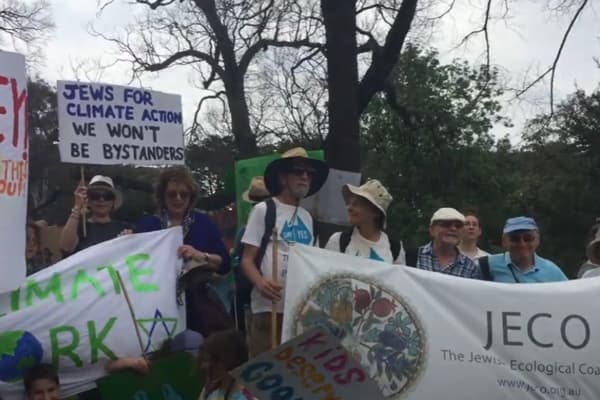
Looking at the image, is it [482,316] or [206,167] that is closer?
[482,316]

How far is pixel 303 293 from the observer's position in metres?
5.01

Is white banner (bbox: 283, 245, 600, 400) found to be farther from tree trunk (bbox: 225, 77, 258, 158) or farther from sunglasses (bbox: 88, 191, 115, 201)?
tree trunk (bbox: 225, 77, 258, 158)

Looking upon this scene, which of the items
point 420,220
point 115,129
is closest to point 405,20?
point 115,129

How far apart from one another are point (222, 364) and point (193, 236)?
1.19m

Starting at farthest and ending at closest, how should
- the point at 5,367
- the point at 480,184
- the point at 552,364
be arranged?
the point at 480,184
the point at 552,364
the point at 5,367

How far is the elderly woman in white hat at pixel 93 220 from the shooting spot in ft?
17.1

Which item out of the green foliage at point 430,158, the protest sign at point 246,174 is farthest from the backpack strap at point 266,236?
the green foliage at point 430,158

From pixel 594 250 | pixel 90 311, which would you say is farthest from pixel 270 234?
pixel 594 250

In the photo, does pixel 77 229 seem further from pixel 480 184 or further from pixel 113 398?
pixel 480 184

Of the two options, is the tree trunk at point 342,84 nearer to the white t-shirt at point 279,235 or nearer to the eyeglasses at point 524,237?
the eyeglasses at point 524,237

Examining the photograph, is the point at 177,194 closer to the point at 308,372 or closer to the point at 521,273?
the point at 308,372

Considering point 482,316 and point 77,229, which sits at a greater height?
point 77,229

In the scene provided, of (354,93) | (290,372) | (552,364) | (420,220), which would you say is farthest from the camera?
(420,220)

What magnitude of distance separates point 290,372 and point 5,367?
1441mm
